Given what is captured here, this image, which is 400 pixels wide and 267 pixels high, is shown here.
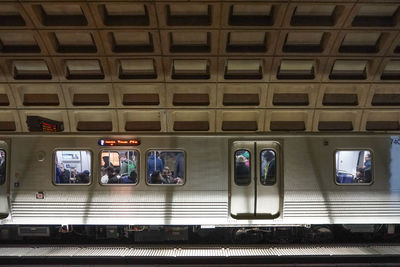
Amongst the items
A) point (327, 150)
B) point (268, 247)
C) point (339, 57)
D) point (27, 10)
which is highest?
point (27, 10)

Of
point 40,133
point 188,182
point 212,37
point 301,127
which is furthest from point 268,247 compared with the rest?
point 40,133

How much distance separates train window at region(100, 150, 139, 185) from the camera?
27.5 ft

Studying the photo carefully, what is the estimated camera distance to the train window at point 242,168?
27.5 ft

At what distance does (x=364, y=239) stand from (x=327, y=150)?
296cm

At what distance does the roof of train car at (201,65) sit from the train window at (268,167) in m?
0.64

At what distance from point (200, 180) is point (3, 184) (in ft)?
15.8

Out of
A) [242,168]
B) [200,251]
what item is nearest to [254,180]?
[242,168]

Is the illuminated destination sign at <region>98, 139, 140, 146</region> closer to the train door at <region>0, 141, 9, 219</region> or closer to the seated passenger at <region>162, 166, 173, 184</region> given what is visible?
the seated passenger at <region>162, 166, 173, 184</region>

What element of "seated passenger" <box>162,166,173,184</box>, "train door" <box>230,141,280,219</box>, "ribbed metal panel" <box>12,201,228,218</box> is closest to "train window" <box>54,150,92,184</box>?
"ribbed metal panel" <box>12,201,228,218</box>

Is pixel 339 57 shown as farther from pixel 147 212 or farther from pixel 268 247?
pixel 147 212

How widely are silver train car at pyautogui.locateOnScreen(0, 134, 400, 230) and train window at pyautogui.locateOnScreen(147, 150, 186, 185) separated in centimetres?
8

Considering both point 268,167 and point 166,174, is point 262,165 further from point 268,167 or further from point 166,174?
point 166,174

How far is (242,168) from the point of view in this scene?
841 cm

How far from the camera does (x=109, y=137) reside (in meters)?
8.35
